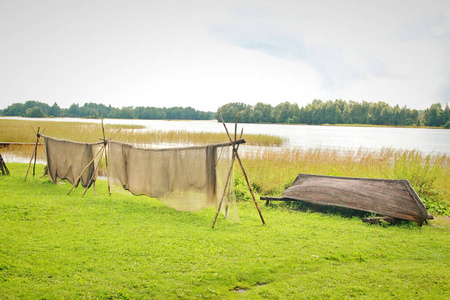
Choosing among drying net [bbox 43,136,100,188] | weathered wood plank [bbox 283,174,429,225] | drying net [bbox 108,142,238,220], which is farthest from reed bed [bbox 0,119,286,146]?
weathered wood plank [bbox 283,174,429,225]

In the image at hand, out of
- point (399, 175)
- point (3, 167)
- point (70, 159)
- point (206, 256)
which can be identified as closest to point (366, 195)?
point (399, 175)

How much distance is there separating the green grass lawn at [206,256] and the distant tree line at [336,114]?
217ft

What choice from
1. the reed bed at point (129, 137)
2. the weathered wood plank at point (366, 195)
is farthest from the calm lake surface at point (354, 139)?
the weathered wood plank at point (366, 195)

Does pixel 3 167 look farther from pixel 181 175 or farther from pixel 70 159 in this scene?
pixel 181 175

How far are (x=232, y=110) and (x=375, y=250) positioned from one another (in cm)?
8716

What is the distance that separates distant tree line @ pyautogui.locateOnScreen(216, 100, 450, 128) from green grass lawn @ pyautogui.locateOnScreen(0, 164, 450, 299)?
6600 centimetres

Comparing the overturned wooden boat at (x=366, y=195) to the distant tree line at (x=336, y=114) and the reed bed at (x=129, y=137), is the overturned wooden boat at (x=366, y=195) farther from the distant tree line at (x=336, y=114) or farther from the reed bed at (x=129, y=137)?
the distant tree line at (x=336, y=114)

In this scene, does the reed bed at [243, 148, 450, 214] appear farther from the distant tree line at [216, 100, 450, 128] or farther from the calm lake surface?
the distant tree line at [216, 100, 450, 128]

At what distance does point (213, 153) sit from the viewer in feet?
23.1

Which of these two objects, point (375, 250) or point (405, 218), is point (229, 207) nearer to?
point (375, 250)

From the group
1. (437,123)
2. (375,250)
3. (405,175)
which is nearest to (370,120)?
(437,123)

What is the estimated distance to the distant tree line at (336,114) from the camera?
81.8 meters

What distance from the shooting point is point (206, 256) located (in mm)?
5195

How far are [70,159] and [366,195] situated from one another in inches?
338
